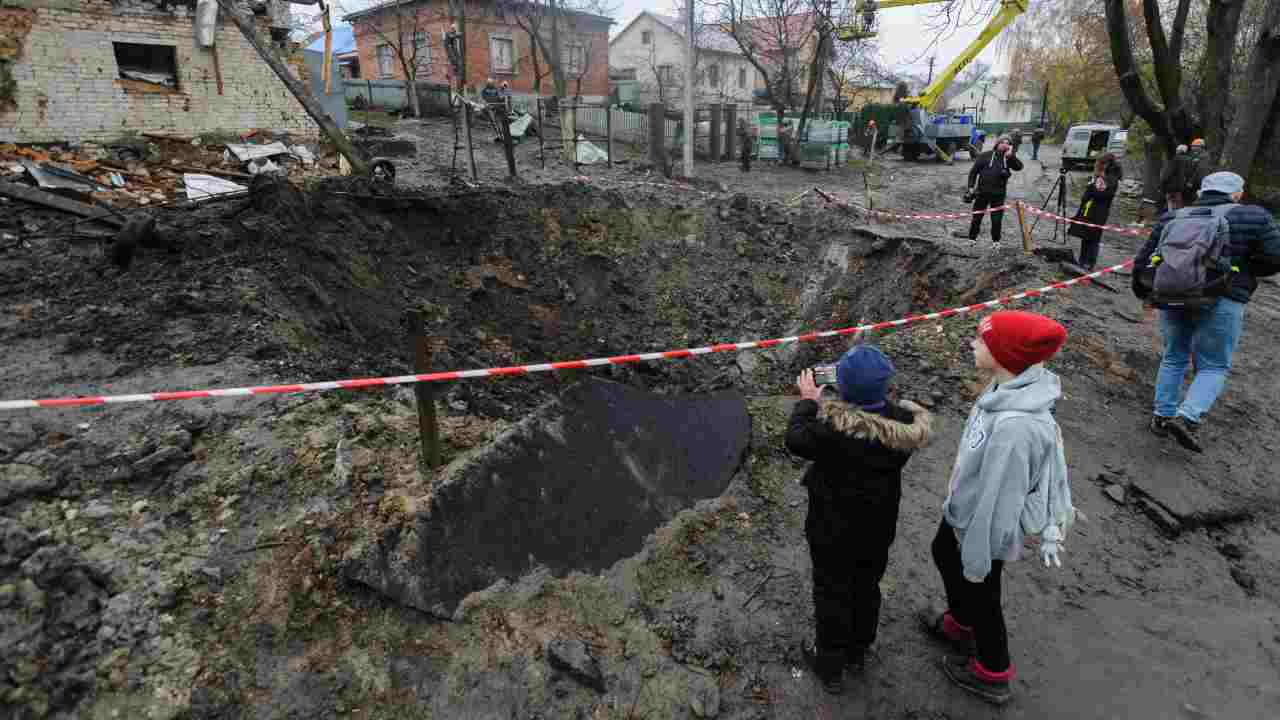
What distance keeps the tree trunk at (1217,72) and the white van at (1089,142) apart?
11.5 m

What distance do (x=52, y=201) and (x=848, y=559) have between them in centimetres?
999

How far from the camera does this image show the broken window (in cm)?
1157

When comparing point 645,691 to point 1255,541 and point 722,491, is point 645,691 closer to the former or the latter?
point 722,491

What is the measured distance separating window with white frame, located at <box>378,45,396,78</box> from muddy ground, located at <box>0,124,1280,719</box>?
30.4 m

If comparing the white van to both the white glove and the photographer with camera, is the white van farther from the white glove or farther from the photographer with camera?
the white glove

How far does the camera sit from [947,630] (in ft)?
10.0

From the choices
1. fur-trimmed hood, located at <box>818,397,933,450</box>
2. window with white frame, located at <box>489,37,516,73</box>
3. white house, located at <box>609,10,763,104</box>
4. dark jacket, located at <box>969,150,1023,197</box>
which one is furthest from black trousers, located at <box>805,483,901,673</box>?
white house, located at <box>609,10,763,104</box>

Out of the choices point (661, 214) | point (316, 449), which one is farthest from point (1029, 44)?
point (316, 449)

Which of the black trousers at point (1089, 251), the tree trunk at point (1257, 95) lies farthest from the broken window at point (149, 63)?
the tree trunk at point (1257, 95)

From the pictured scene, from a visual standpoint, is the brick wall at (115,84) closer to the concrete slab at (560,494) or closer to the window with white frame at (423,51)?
the concrete slab at (560,494)

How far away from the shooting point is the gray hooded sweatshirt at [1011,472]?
2422mm

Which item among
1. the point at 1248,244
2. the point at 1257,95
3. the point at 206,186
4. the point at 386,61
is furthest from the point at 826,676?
the point at 386,61

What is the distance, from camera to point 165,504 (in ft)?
10.9

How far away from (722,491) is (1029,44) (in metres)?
55.4
